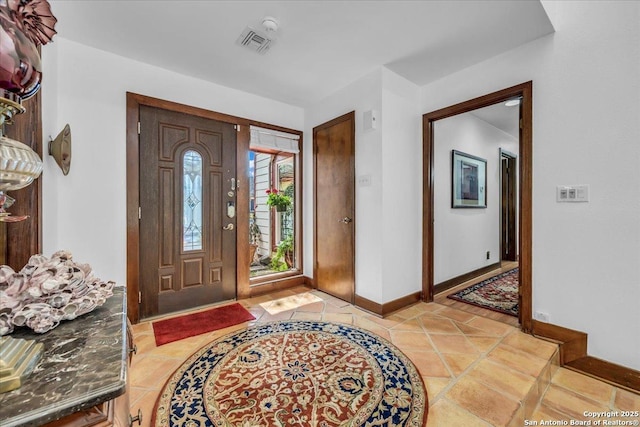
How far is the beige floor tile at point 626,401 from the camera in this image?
156cm

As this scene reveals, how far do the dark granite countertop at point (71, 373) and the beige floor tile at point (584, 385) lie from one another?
96.5 inches

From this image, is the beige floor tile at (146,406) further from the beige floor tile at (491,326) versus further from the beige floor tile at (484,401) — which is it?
the beige floor tile at (491,326)

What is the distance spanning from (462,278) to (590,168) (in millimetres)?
2210

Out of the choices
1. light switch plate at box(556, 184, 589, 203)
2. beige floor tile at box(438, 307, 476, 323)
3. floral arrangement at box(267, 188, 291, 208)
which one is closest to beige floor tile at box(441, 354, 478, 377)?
beige floor tile at box(438, 307, 476, 323)

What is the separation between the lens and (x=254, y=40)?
89.0 inches

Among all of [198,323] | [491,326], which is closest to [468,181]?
[491,326]

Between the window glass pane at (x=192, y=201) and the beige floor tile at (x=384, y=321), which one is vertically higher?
the window glass pane at (x=192, y=201)

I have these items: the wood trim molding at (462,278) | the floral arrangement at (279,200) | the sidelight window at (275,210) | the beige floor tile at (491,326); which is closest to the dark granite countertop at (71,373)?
the beige floor tile at (491,326)

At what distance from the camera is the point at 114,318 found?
866 mm

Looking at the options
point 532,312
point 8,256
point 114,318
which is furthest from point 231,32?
point 532,312

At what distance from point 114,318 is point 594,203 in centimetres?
283

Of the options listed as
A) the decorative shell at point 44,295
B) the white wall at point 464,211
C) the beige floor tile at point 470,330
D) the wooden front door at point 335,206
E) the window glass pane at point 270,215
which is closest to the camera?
the decorative shell at point 44,295

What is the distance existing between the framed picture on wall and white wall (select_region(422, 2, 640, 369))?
56.1 inches

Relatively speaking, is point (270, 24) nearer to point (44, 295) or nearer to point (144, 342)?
point (44, 295)
